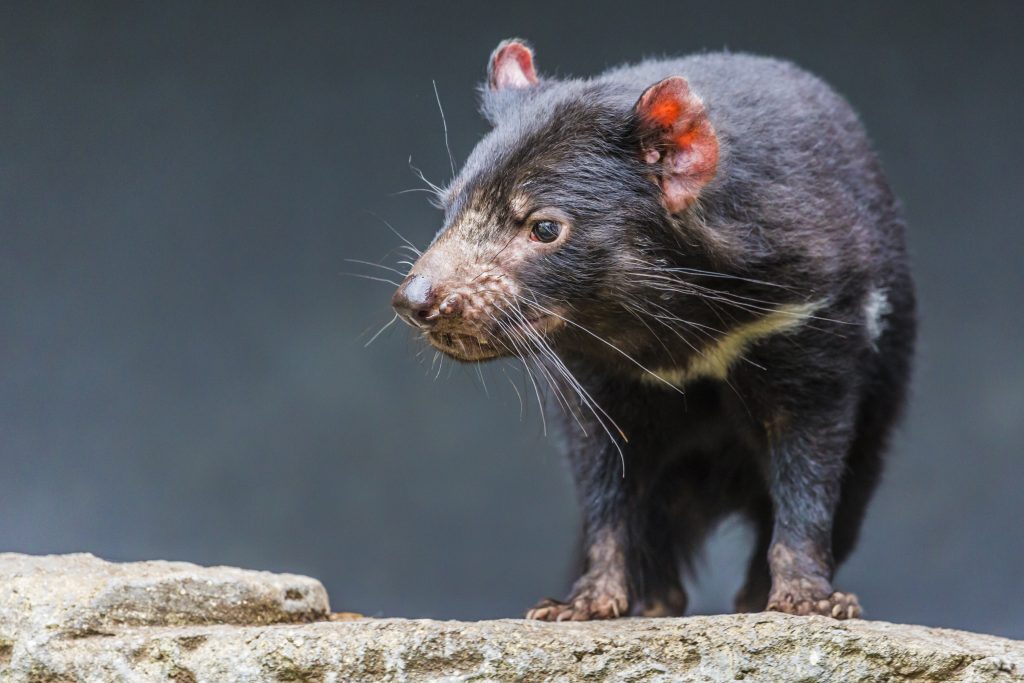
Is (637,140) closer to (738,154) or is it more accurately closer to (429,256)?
(738,154)

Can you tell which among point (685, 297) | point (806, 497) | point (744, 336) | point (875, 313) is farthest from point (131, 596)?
point (875, 313)

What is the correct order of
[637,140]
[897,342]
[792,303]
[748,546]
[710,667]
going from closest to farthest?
1. [710,667]
2. [637,140]
3. [792,303]
4. [897,342]
5. [748,546]

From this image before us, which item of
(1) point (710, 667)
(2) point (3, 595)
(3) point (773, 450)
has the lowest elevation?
(1) point (710, 667)

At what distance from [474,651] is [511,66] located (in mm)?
2456

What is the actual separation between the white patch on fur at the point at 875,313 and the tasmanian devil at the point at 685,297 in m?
0.01

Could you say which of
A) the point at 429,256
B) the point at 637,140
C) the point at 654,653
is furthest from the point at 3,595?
the point at 637,140

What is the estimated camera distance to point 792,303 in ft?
20.2

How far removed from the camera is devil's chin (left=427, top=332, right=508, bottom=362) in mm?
5508

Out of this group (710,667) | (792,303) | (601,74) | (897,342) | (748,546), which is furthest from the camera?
(748,546)

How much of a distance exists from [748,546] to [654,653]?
278 cm

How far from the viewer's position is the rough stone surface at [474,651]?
532 centimetres

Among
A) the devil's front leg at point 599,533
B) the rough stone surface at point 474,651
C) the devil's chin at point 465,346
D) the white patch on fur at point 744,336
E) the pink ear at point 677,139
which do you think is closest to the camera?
the rough stone surface at point 474,651

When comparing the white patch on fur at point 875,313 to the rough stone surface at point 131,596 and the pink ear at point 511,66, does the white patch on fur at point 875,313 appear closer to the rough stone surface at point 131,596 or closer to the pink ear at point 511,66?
the pink ear at point 511,66

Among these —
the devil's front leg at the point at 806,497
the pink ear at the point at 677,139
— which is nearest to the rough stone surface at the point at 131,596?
the devil's front leg at the point at 806,497
